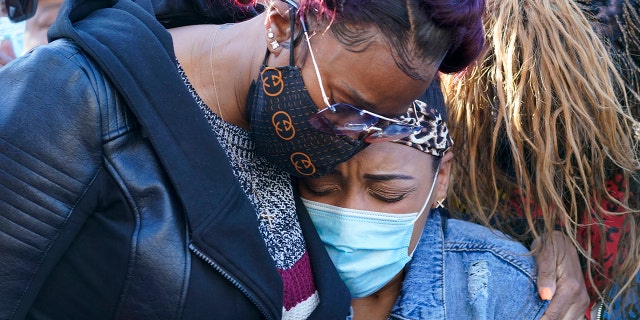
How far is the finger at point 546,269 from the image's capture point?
9.19 ft

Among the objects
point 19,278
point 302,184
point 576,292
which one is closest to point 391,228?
point 302,184

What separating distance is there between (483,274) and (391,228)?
1.47 feet

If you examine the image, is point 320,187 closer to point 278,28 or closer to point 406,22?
point 278,28

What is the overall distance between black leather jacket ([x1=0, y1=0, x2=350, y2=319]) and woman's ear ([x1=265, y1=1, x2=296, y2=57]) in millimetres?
294

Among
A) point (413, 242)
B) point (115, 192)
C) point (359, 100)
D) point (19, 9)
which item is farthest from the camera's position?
point (19, 9)

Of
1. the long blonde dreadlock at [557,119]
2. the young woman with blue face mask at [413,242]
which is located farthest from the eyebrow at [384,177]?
the long blonde dreadlock at [557,119]

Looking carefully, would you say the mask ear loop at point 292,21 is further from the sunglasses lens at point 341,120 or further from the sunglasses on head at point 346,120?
the sunglasses lens at point 341,120

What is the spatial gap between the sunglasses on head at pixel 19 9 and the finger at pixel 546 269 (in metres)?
2.30

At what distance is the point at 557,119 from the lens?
9.29ft

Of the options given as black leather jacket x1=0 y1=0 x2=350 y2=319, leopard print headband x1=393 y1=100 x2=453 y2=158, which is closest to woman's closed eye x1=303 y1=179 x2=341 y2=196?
leopard print headband x1=393 y1=100 x2=453 y2=158

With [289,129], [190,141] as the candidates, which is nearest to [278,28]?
[289,129]

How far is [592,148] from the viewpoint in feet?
9.17

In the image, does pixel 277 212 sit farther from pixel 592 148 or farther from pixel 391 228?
pixel 592 148

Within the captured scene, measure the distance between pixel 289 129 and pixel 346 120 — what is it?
0.53 feet
